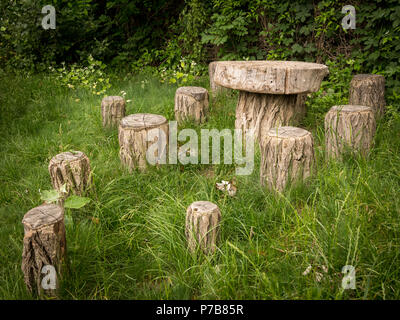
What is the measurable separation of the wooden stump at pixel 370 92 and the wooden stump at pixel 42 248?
13.2 ft

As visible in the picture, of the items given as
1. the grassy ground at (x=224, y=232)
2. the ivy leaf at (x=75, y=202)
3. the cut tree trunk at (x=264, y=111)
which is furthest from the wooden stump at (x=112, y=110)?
the ivy leaf at (x=75, y=202)

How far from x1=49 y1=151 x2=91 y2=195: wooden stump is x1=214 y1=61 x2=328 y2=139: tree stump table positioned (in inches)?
68.5

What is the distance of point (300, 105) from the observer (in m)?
4.63

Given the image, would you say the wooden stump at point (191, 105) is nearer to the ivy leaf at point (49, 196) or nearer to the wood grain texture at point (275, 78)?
the wood grain texture at point (275, 78)

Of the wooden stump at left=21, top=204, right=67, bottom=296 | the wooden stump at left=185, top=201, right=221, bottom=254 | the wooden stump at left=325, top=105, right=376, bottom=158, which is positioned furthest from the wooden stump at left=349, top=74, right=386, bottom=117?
the wooden stump at left=21, top=204, right=67, bottom=296

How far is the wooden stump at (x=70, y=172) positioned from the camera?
2.76 m

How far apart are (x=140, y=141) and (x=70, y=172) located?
0.76 metres

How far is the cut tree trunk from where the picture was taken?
12.8 ft

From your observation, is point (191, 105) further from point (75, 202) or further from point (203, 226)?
point (203, 226)

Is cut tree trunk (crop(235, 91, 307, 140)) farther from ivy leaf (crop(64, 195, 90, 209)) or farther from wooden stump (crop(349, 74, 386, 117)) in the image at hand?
ivy leaf (crop(64, 195, 90, 209))

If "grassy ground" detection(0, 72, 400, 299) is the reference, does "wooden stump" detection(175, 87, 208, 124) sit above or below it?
above

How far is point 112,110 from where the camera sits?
4375 millimetres

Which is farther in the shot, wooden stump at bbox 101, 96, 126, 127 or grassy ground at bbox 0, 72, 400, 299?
wooden stump at bbox 101, 96, 126, 127

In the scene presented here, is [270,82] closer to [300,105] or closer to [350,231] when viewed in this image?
[300,105]
